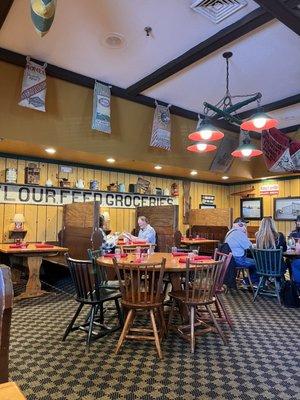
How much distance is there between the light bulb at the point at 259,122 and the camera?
450 centimetres

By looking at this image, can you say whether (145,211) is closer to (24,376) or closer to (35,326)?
(35,326)

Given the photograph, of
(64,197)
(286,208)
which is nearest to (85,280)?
(64,197)

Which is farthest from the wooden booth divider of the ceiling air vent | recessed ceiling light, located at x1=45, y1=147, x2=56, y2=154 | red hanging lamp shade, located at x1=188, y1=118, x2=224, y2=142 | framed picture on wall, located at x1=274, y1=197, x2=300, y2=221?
framed picture on wall, located at x1=274, y1=197, x2=300, y2=221

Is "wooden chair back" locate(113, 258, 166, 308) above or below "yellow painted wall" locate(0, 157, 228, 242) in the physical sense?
below

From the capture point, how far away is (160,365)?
3.01 meters

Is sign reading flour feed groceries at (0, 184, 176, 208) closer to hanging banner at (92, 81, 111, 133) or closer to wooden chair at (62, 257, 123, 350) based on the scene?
hanging banner at (92, 81, 111, 133)

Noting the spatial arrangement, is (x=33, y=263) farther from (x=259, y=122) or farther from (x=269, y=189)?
(x=269, y=189)

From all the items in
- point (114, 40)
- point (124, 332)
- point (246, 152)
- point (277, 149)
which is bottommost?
point (124, 332)

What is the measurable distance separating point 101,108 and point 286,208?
638 centimetres

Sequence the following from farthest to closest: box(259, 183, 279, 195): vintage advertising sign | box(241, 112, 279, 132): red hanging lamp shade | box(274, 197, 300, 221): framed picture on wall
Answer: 1. box(259, 183, 279, 195): vintage advertising sign
2. box(274, 197, 300, 221): framed picture on wall
3. box(241, 112, 279, 132): red hanging lamp shade

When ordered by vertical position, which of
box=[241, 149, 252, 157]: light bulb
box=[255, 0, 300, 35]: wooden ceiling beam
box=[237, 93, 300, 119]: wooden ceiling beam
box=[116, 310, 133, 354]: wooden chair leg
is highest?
box=[237, 93, 300, 119]: wooden ceiling beam

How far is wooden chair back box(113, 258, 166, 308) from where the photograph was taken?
10.8 feet

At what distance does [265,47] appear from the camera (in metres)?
4.68

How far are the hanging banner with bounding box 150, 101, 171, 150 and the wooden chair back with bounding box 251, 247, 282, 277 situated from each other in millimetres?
2921
